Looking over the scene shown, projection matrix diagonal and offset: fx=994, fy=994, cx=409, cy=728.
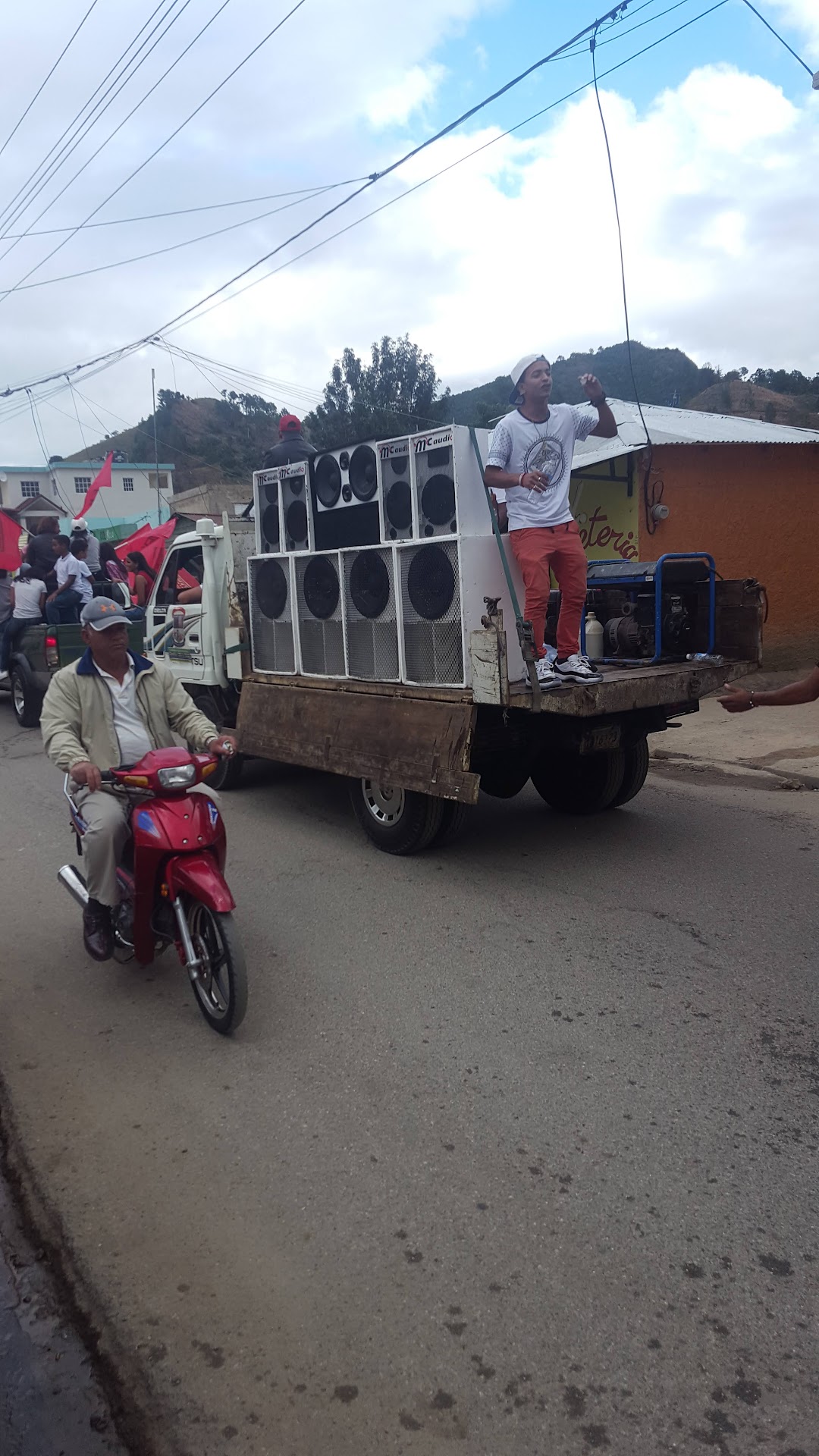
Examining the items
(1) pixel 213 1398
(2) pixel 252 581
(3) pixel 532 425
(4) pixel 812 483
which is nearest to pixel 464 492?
(3) pixel 532 425

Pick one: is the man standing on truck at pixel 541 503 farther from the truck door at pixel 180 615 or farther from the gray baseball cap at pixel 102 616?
the truck door at pixel 180 615

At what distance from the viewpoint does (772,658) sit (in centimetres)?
1258

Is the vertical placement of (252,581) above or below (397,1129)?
above

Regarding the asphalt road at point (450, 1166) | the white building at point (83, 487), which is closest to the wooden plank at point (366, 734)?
the asphalt road at point (450, 1166)

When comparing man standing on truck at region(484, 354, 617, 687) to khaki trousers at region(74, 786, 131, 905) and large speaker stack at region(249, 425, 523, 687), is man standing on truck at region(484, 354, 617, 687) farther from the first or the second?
khaki trousers at region(74, 786, 131, 905)

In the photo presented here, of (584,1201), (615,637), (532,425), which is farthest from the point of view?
(615,637)

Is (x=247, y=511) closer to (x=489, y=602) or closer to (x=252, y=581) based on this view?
(x=252, y=581)

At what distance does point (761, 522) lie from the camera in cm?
1255

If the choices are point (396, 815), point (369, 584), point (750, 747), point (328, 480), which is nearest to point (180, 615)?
point (328, 480)

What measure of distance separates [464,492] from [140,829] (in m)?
2.87

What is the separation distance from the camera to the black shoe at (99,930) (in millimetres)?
4453

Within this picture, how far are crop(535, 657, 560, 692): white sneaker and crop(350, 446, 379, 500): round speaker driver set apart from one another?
5.68ft

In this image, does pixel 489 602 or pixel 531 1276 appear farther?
pixel 489 602

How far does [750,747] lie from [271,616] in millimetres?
4699
